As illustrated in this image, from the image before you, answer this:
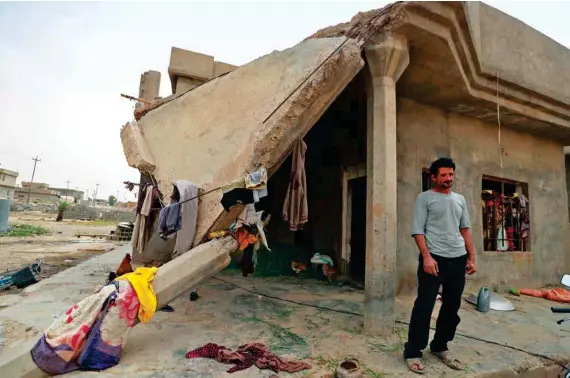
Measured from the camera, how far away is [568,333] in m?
4.51

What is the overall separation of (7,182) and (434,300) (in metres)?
47.3

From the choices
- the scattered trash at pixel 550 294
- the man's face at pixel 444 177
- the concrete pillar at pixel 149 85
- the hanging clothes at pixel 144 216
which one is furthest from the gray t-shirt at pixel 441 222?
the concrete pillar at pixel 149 85

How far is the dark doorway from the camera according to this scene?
7.77m

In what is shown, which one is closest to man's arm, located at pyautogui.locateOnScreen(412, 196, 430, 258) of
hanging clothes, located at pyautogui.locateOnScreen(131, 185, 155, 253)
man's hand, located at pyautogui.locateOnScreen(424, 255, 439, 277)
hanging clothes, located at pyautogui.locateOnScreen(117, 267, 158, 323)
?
man's hand, located at pyautogui.locateOnScreen(424, 255, 439, 277)

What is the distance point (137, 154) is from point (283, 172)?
148 inches

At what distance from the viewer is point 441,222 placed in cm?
327

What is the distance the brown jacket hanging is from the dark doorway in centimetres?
324

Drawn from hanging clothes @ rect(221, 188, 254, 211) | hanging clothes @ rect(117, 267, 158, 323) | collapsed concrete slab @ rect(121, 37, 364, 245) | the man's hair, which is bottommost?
hanging clothes @ rect(117, 267, 158, 323)

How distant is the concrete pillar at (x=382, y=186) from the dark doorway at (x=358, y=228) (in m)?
3.28

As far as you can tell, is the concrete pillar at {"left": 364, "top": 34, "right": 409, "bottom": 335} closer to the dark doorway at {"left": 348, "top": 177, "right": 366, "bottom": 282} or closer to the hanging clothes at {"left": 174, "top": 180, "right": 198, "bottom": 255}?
the hanging clothes at {"left": 174, "top": 180, "right": 198, "bottom": 255}

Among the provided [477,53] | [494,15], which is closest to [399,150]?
[477,53]

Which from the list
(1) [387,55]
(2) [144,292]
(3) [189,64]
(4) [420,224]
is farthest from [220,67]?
(4) [420,224]

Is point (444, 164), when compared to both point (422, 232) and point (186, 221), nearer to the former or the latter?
point (422, 232)

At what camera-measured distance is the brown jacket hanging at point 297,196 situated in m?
4.71
